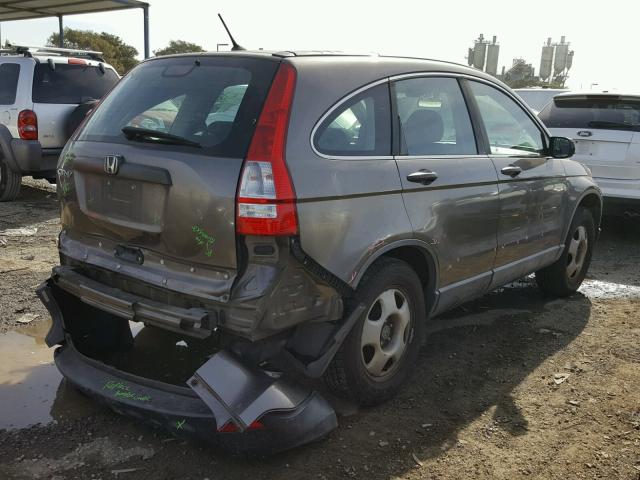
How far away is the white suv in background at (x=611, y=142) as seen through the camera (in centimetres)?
701

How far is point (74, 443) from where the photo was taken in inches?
119

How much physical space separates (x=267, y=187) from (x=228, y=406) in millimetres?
960

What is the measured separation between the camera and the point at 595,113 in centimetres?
732

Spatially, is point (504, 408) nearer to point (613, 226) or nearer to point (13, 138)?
point (613, 226)

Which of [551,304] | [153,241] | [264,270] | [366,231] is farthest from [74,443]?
[551,304]

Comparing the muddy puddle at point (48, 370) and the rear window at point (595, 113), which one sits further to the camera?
the rear window at point (595, 113)

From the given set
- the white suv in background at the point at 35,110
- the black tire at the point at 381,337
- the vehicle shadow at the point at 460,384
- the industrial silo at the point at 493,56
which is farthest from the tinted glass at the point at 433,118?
the industrial silo at the point at 493,56

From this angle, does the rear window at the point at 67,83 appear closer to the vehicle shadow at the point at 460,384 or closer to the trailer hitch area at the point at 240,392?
the vehicle shadow at the point at 460,384

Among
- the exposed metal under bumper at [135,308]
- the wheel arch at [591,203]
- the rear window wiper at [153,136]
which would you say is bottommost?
the exposed metal under bumper at [135,308]

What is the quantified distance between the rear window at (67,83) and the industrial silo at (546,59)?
6706 centimetres

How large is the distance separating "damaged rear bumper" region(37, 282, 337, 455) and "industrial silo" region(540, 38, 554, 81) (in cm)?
7231

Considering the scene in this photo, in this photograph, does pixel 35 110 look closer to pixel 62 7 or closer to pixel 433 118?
pixel 433 118

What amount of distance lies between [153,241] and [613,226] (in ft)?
24.5

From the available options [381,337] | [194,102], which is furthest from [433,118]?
[194,102]
